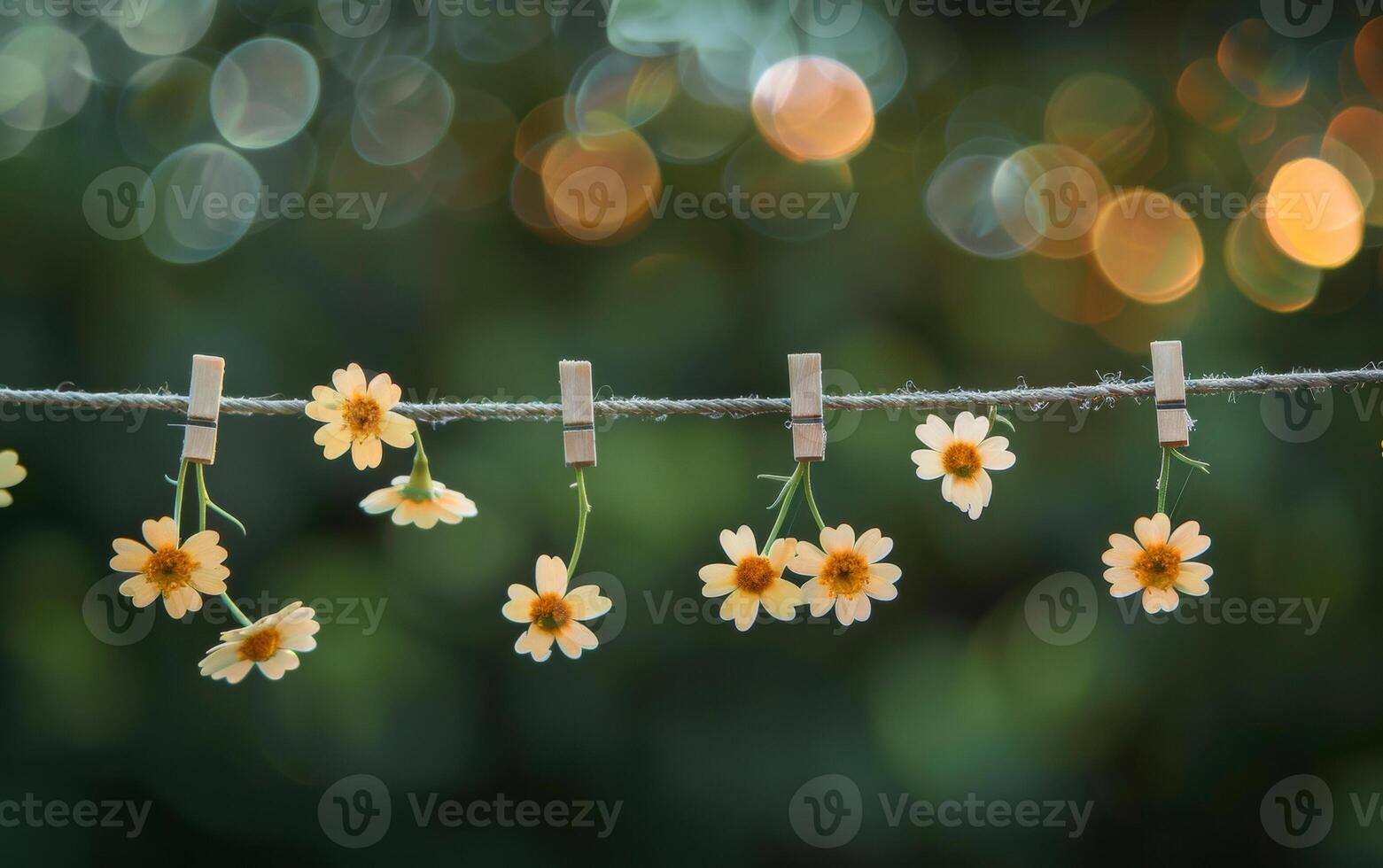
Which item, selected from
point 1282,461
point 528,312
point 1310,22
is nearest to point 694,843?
point 528,312

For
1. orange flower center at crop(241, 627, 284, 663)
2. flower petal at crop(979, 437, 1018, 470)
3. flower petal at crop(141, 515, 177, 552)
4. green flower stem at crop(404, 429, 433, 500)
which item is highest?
flower petal at crop(979, 437, 1018, 470)

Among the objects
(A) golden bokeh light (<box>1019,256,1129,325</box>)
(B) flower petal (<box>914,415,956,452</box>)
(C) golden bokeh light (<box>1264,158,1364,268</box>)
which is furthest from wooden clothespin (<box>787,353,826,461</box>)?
(C) golden bokeh light (<box>1264,158,1364,268</box>)

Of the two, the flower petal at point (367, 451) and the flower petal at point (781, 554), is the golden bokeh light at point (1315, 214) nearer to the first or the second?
the flower petal at point (781, 554)

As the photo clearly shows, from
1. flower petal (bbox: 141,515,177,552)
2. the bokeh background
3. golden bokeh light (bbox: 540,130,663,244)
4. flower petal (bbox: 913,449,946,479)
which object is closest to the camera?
flower petal (bbox: 141,515,177,552)

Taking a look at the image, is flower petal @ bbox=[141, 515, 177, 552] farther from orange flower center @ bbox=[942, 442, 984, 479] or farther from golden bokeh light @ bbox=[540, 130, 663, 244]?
golden bokeh light @ bbox=[540, 130, 663, 244]

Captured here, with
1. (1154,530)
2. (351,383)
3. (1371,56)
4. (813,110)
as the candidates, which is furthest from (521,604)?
(1371,56)

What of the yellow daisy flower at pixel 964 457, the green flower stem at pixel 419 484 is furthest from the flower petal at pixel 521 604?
the yellow daisy flower at pixel 964 457

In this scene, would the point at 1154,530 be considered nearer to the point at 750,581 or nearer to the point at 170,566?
the point at 750,581
